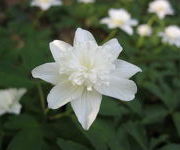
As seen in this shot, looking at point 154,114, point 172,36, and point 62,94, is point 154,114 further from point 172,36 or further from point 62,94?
point 62,94

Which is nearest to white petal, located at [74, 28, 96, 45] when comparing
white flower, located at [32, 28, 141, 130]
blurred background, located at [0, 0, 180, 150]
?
white flower, located at [32, 28, 141, 130]

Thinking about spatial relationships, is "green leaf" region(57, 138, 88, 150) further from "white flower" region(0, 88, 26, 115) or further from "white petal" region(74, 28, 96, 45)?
"white petal" region(74, 28, 96, 45)

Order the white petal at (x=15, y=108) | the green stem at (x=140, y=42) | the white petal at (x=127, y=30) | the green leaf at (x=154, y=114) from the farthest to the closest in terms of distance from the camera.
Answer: the green stem at (x=140, y=42), the white petal at (x=127, y=30), the green leaf at (x=154, y=114), the white petal at (x=15, y=108)

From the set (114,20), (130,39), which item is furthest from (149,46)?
(114,20)

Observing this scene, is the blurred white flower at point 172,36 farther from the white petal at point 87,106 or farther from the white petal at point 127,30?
the white petal at point 87,106

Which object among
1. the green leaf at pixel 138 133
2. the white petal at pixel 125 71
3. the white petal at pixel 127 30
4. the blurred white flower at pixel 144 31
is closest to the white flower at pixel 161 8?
the blurred white flower at pixel 144 31

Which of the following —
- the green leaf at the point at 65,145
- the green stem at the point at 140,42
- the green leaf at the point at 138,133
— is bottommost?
the green stem at the point at 140,42
